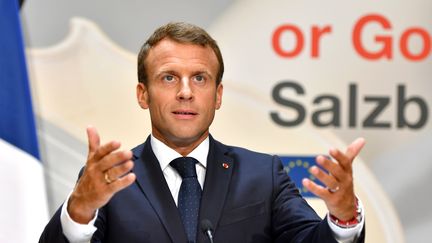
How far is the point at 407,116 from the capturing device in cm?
353

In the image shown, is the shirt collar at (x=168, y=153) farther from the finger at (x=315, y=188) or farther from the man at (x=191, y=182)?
the finger at (x=315, y=188)

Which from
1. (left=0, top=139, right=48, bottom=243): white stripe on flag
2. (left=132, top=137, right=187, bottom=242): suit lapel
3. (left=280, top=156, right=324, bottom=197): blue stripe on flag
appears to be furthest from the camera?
(left=280, top=156, right=324, bottom=197): blue stripe on flag

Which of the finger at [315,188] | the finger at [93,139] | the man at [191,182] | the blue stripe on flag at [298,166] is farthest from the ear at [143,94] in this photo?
the blue stripe on flag at [298,166]

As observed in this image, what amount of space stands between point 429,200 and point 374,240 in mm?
382

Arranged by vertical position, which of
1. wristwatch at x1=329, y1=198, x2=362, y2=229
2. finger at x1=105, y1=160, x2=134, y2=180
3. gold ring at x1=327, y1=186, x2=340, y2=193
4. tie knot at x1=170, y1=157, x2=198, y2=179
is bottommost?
wristwatch at x1=329, y1=198, x2=362, y2=229

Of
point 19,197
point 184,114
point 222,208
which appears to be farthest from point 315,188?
point 19,197

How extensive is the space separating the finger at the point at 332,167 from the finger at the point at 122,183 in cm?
43

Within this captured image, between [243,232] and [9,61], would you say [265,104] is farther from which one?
[243,232]

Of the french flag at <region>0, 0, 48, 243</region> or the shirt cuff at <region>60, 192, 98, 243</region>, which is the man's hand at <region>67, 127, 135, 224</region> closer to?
the shirt cuff at <region>60, 192, 98, 243</region>

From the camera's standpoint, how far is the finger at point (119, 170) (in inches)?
56.9

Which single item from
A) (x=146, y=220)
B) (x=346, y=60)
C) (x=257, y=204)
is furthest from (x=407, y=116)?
(x=146, y=220)

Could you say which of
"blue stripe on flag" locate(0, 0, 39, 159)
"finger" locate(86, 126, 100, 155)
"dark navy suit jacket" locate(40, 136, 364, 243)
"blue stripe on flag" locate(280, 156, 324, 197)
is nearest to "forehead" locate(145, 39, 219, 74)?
"dark navy suit jacket" locate(40, 136, 364, 243)

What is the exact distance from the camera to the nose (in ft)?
5.80

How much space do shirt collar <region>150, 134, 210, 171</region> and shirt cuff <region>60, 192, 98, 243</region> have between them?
36cm
